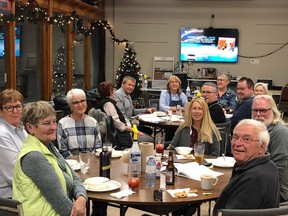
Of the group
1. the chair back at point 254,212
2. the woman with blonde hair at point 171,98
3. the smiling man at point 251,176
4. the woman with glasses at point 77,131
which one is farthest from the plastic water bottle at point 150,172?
the woman with blonde hair at point 171,98

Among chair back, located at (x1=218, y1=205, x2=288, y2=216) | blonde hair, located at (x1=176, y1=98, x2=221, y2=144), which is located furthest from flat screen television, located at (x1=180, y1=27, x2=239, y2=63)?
chair back, located at (x1=218, y1=205, x2=288, y2=216)

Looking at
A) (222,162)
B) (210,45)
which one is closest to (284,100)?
(210,45)

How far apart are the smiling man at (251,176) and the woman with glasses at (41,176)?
85cm

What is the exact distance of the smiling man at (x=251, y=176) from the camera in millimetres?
1974

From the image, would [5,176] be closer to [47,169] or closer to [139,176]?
[47,169]

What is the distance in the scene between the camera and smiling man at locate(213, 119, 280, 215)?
1.97 metres

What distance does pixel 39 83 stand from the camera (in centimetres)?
801

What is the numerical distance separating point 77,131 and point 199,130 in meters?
1.13

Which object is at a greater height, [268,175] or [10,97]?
[10,97]

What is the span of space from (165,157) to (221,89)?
130 inches

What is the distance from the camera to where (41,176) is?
2.11m

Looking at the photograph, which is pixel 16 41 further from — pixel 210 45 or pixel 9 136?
pixel 210 45

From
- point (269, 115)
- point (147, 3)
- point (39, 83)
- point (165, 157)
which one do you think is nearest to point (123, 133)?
point (165, 157)

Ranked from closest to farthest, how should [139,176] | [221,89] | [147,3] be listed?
[139,176] < [221,89] < [147,3]
